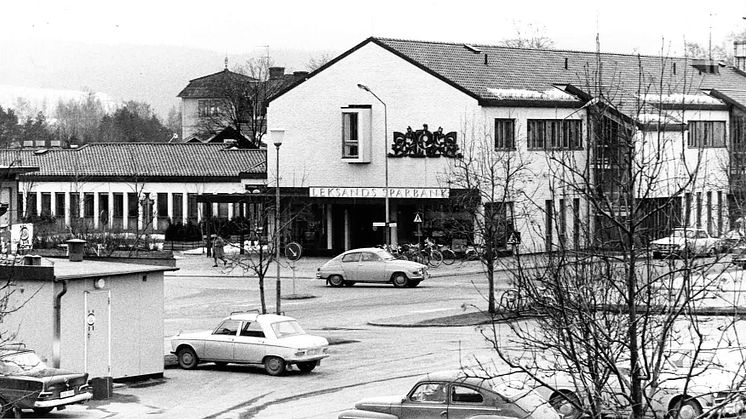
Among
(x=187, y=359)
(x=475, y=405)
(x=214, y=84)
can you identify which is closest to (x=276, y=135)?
(x=187, y=359)

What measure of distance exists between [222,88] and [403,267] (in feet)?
295

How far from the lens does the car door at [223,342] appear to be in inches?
1183

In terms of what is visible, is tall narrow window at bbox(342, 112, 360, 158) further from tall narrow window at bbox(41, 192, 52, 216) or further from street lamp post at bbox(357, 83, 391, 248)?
tall narrow window at bbox(41, 192, 52, 216)

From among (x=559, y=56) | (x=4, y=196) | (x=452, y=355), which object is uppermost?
(x=559, y=56)

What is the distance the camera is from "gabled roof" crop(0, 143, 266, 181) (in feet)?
281

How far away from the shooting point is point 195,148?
294ft

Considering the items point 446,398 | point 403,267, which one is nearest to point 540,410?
point 446,398

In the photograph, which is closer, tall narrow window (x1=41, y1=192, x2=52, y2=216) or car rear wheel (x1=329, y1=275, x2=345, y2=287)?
car rear wheel (x1=329, y1=275, x2=345, y2=287)

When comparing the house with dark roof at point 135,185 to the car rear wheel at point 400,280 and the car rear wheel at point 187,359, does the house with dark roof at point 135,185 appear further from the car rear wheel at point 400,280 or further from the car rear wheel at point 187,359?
the car rear wheel at point 187,359

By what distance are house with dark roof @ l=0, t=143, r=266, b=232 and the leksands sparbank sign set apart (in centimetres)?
1731

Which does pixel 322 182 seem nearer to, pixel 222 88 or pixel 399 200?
pixel 399 200

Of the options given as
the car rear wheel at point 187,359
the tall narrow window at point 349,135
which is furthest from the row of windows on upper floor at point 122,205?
the car rear wheel at point 187,359

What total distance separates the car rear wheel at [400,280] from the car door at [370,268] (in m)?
0.42

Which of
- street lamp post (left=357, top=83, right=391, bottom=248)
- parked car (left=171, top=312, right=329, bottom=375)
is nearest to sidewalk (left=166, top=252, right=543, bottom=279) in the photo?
street lamp post (left=357, top=83, right=391, bottom=248)
